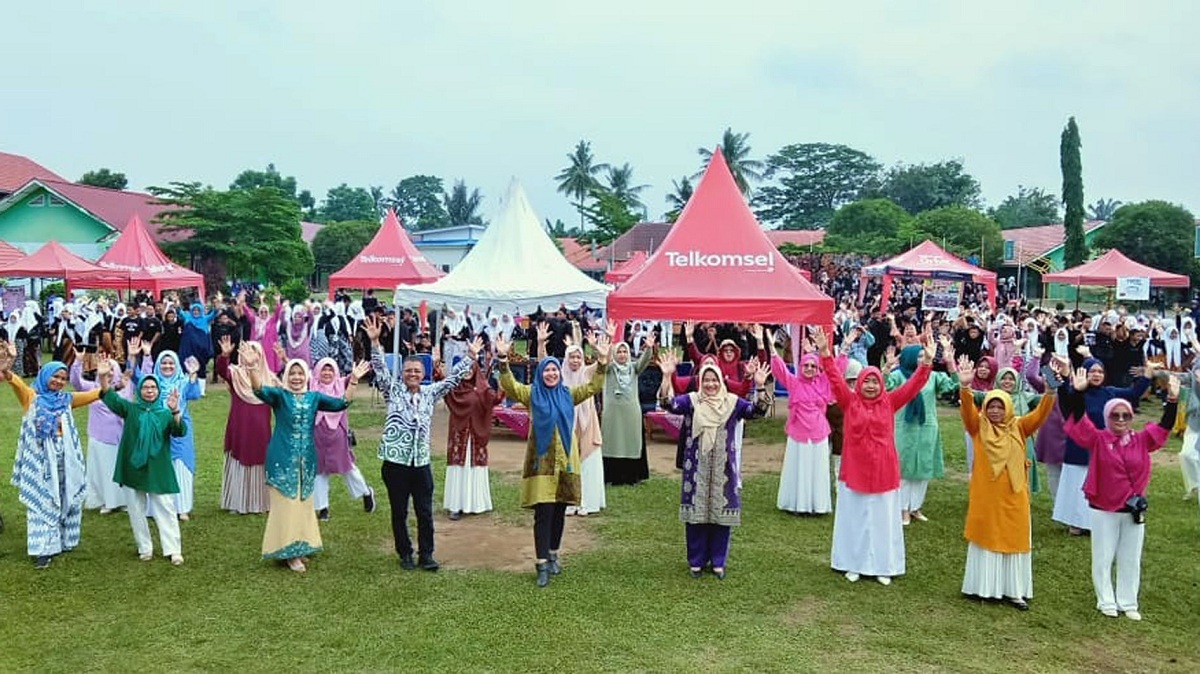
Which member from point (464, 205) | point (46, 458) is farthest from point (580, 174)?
point (46, 458)

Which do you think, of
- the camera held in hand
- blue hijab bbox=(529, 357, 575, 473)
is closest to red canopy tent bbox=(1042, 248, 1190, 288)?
the camera held in hand

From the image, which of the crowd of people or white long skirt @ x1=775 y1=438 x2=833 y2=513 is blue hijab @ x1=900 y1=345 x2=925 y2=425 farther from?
white long skirt @ x1=775 y1=438 x2=833 y2=513

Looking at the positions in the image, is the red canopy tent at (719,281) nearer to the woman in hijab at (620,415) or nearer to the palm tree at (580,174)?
the woman in hijab at (620,415)

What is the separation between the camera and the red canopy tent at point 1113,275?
21.9 metres

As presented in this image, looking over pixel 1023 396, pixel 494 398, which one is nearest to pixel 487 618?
pixel 494 398

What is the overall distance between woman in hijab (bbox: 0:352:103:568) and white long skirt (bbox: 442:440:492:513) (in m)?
2.89

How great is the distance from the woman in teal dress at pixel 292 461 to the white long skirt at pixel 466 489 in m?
1.73

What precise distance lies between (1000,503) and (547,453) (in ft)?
9.59

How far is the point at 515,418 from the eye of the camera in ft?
38.1

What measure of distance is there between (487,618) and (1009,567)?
11.0ft

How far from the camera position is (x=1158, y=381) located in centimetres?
603

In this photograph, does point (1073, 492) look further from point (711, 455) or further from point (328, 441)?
point (328, 441)

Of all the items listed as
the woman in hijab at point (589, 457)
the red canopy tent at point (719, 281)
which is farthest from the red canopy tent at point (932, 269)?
the woman in hijab at point (589, 457)

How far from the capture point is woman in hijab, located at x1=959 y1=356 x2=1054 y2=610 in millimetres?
5750
